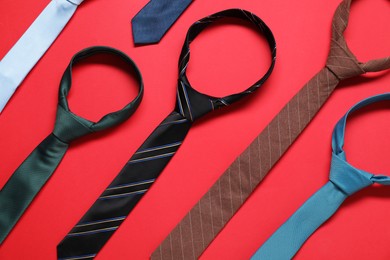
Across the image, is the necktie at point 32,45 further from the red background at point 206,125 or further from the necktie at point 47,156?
the necktie at point 47,156

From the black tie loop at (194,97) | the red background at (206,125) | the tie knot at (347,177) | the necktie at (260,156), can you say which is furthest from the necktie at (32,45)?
the tie knot at (347,177)

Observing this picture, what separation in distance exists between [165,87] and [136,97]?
13 centimetres

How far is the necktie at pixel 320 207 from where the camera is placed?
1.62m

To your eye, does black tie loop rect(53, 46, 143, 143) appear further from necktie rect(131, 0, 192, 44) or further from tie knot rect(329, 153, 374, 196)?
tie knot rect(329, 153, 374, 196)

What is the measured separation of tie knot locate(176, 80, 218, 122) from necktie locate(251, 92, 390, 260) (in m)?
0.42

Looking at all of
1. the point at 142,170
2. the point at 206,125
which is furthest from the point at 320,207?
the point at 142,170

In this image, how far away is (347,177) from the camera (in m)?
1.63

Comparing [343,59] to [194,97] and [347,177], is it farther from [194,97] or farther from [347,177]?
[194,97]

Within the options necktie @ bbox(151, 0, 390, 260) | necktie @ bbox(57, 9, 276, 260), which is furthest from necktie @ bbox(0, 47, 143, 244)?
necktie @ bbox(151, 0, 390, 260)

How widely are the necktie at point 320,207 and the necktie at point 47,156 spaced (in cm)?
63

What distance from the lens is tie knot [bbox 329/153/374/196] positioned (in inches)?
63.8

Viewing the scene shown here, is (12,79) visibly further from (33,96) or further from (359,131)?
(359,131)

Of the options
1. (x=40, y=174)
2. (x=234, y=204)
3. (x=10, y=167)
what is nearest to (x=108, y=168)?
(x=40, y=174)

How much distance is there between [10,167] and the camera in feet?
5.56
